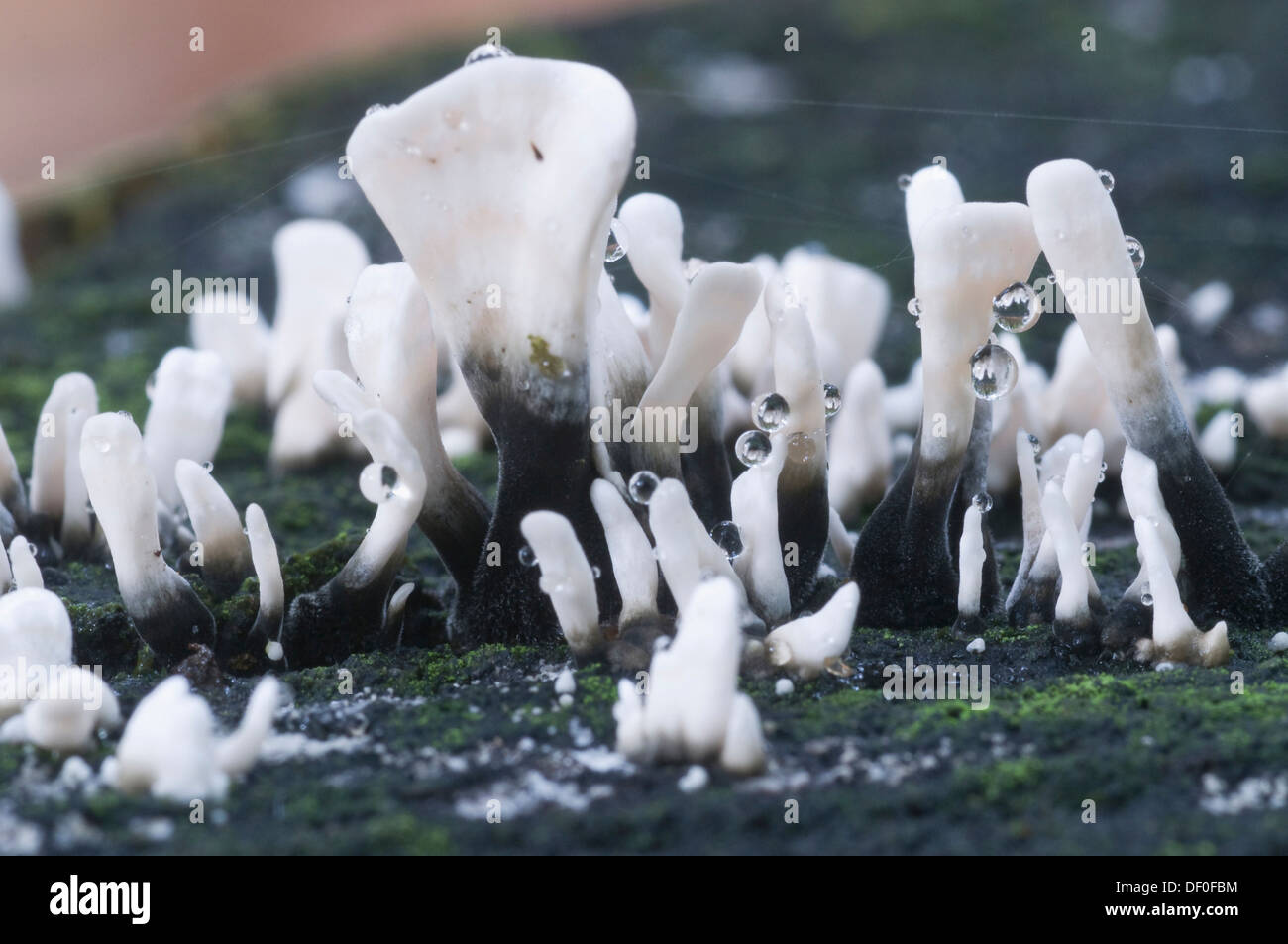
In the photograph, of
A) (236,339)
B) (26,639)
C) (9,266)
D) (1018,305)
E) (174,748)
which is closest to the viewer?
(174,748)

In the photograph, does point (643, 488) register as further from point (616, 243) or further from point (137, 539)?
point (137, 539)

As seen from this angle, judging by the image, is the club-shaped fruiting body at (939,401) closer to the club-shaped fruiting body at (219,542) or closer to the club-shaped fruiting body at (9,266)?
the club-shaped fruiting body at (219,542)

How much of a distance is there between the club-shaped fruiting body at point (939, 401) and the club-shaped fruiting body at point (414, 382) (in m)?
0.43

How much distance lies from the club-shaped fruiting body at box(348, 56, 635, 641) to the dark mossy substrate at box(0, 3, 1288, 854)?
5.7 inches

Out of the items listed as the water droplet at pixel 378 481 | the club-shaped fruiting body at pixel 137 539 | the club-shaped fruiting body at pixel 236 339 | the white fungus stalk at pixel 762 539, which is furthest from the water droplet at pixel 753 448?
the club-shaped fruiting body at pixel 236 339

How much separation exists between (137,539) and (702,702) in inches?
24.6

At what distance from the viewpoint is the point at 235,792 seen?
40.9 inches

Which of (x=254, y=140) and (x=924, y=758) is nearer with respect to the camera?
(x=924, y=758)

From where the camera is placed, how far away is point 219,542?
145 centimetres

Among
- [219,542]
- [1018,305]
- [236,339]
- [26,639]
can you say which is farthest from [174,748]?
[236,339]
